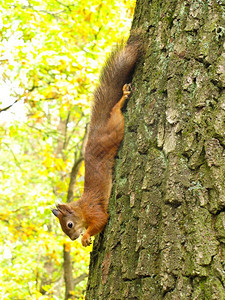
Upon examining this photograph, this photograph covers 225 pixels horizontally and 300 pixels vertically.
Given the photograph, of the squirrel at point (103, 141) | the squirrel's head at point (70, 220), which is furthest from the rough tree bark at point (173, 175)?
the squirrel's head at point (70, 220)

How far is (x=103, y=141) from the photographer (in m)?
2.52

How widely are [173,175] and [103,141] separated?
3.82ft

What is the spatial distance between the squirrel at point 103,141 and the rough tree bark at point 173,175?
0.29m

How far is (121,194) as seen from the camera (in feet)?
5.70

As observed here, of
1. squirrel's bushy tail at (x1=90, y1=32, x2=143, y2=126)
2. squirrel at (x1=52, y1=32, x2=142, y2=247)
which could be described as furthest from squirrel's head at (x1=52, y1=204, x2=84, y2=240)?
squirrel's bushy tail at (x1=90, y1=32, x2=143, y2=126)

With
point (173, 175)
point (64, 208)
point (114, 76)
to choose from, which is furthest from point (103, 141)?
point (173, 175)

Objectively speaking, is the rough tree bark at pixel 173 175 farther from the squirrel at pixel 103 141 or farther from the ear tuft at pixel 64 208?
the ear tuft at pixel 64 208

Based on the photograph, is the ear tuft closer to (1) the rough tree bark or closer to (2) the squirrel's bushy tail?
(2) the squirrel's bushy tail

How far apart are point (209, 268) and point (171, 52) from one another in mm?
1010

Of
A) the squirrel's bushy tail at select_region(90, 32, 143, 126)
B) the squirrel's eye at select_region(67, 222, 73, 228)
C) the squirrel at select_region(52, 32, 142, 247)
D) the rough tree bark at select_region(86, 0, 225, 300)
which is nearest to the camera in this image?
the rough tree bark at select_region(86, 0, 225, 300)

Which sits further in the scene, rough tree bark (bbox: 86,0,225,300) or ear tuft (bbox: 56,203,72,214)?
ear tuft (bbox: 56,203,72,214)

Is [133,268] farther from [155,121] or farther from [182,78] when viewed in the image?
[182,78]

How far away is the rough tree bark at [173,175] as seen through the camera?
1251 millimetres

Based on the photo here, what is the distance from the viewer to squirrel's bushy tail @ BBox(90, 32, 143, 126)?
2049 mm
